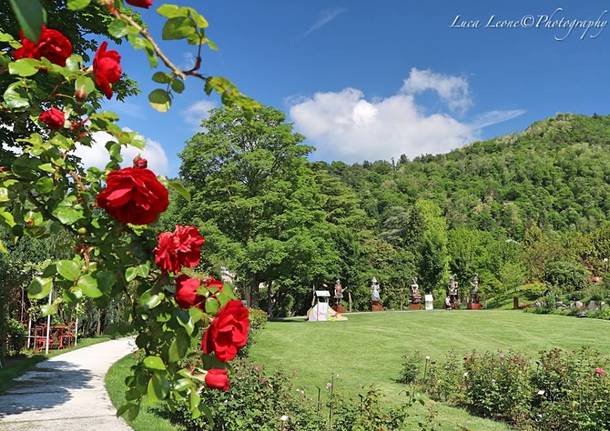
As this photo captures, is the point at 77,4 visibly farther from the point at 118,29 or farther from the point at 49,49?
the point at 49,49

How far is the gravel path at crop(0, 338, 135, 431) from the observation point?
6.32 m

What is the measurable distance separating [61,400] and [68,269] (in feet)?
25.8

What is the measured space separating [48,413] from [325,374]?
19.0 feet

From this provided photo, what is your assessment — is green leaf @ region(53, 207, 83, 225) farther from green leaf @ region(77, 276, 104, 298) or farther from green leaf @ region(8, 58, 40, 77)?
green leaf @ region(8, 58, 40, 77)

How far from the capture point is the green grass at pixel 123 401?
6316mm

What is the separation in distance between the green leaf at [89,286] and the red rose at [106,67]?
46 centimetres

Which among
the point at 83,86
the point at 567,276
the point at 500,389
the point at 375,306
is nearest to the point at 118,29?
the point at 83,86

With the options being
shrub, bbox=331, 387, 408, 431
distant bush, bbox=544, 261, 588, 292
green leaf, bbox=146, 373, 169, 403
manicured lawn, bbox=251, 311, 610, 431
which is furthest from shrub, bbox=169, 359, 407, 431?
distant bush, bbox=544, 261, 588, 292

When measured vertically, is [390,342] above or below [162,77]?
below

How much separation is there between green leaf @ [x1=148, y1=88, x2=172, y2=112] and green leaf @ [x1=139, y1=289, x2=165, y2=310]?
0.40 meters

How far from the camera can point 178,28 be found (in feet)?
3.25

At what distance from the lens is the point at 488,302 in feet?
109

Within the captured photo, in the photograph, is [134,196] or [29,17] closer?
[29,17]

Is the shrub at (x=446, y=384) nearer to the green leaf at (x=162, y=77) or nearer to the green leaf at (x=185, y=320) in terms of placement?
the green leaf at (x=185, y=320)
